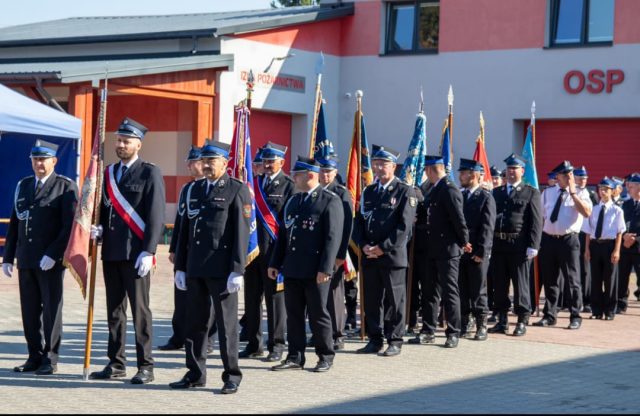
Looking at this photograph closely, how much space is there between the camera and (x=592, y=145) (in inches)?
1008

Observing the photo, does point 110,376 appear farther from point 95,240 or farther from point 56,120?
point 56,120

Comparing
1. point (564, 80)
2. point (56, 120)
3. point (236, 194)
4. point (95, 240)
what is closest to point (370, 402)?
point (236, 194)

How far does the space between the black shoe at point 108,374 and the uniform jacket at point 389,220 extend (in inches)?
124

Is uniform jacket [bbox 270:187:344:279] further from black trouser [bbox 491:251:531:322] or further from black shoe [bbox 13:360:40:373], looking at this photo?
black trouser [bbox 491:251:531:322]

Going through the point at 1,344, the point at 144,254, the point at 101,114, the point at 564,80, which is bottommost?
the point at 1,344

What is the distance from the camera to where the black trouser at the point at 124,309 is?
9664 mm

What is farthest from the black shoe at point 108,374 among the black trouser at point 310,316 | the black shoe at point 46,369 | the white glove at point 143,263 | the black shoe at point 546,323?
the black shoe at point 546,323

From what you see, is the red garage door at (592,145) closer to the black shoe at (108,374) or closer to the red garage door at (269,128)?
the red garage door at (269,128)

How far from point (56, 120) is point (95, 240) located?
355 inches

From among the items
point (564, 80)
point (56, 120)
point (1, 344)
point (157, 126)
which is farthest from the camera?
point (157, 126)

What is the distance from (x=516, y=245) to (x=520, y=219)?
0.32m

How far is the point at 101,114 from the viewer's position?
994 centimetres

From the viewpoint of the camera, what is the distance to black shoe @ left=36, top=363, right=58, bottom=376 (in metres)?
9.91

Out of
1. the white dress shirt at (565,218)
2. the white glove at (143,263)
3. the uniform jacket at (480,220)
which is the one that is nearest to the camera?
the white glove at (143,263)
